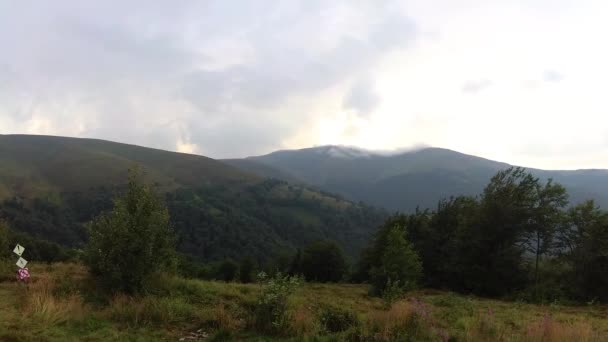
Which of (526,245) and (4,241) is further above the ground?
(526,245)

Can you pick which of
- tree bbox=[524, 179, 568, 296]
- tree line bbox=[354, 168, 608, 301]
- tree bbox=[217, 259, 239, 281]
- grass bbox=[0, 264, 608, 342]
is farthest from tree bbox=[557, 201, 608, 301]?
tree bbox=[217, 259, 239, 281]

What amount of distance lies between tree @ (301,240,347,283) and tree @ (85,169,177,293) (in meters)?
52.0

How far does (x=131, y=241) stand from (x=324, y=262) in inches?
2186

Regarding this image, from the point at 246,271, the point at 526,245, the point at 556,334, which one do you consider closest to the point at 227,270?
the point at 246,271

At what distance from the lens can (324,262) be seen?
65.9m

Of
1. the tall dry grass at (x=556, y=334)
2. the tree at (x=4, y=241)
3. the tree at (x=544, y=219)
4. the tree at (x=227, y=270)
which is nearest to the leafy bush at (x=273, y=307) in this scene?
the tall dry grass at (x=556, y=334)

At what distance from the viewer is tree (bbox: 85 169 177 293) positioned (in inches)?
501

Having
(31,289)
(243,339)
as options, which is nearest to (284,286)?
(243,339)

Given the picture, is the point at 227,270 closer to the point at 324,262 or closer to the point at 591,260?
the point at 324,262

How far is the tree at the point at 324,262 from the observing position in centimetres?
6462

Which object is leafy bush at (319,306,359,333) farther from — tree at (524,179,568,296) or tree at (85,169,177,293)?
tree at (524,179,568,296)

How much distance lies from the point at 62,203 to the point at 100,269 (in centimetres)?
21330

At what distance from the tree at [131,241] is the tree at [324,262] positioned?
2046 inches

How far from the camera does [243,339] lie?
930 cm
